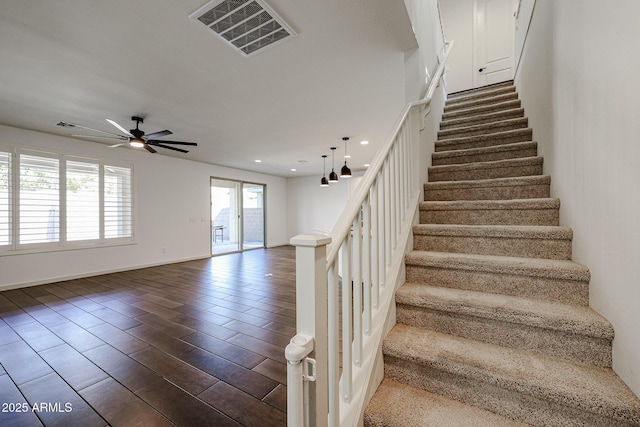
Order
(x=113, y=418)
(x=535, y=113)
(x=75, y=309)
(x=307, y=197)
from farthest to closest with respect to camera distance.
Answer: (x=307, y=197)
(x=75, y=309)
(x=535, y=113)
(x=113, y=418)

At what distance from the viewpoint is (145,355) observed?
205cm

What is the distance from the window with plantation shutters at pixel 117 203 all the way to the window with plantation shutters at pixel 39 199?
0.68m

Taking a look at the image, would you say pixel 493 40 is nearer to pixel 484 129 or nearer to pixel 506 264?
pixel 484 129

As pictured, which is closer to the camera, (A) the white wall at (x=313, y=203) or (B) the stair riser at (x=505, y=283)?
(B) the stair riser at (x=505, y=283)

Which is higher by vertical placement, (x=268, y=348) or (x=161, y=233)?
(x=161, y=233)

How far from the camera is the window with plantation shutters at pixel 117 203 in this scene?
494cm

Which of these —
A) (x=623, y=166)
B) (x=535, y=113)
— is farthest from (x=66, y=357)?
(x=535, y=113)

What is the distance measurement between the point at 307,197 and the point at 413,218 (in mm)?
7215

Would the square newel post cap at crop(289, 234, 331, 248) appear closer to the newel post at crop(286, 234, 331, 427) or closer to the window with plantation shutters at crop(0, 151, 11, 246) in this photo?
the newel post at crop(286, 234, 331, 427)

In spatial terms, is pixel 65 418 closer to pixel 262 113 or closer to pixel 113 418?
pixel 113 418

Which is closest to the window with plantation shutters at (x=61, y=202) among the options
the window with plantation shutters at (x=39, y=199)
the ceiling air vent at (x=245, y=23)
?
the window with plantation shutters at (x=39, y=199)

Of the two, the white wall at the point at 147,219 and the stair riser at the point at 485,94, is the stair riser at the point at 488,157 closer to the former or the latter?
the stair riser at the point at 485,94

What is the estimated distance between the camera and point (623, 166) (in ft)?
3.39

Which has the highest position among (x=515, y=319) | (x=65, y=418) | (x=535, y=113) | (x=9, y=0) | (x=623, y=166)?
(x=9, y=0)
